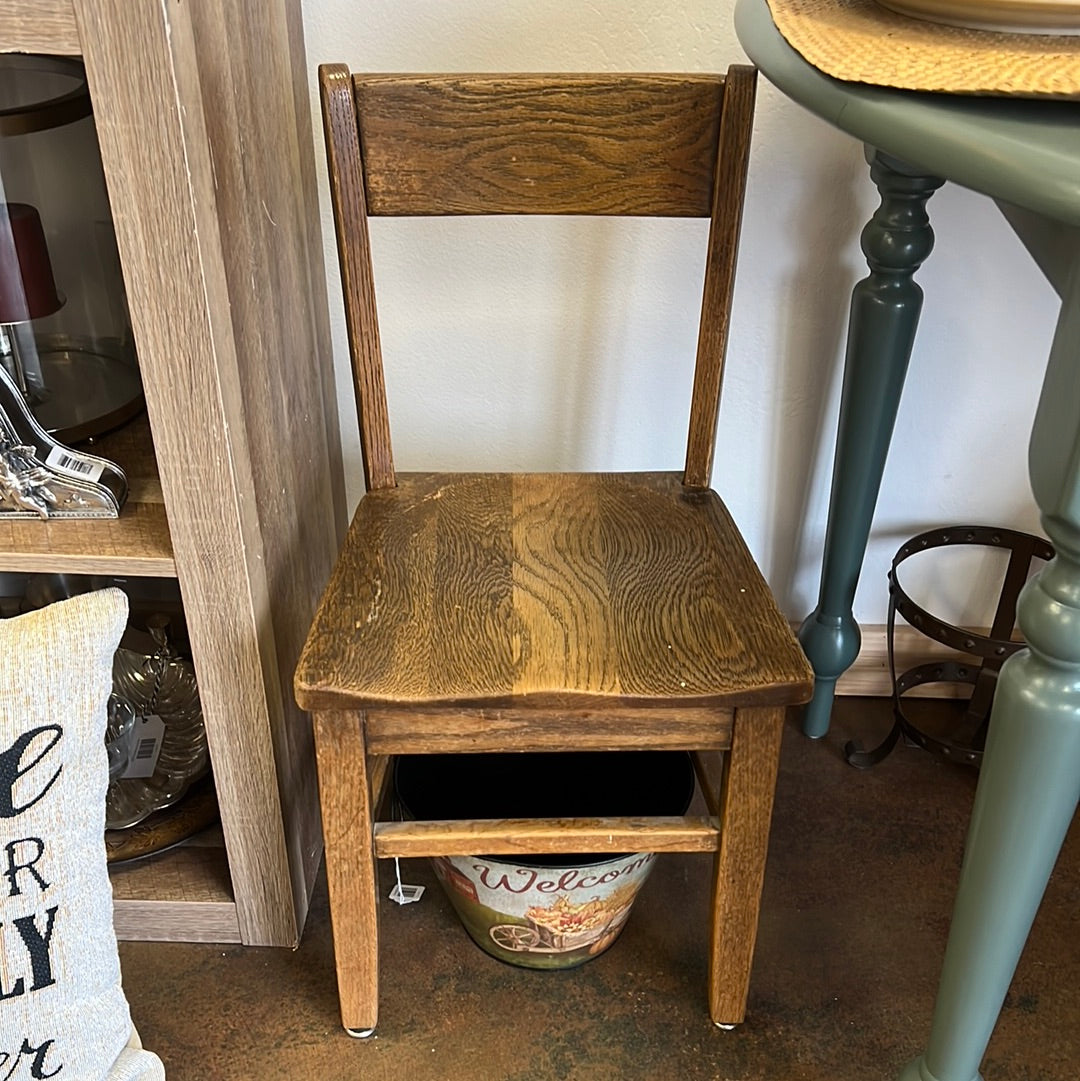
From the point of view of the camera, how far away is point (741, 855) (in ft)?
2.89

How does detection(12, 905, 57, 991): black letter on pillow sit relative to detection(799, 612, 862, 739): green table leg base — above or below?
above

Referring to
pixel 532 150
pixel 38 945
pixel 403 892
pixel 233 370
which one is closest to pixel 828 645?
pixel 403 892

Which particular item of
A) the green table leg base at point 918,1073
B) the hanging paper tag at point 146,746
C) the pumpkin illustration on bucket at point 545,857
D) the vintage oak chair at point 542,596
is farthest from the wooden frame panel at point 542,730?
the hanging paper tag at point 146,746

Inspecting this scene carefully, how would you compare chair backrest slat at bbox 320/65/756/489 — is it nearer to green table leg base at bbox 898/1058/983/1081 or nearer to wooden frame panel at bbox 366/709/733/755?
wooden frame panel at bbox 366/709/733/755

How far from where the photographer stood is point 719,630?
0.83 metres

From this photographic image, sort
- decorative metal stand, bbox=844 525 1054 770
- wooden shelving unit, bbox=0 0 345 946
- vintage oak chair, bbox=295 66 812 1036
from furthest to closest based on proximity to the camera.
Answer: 1. decorative metal stand, bbox=844 525 1054 770
2. vintage oak chair, bbox=295 66 812 1036
3. wooden shelving unit, bbox=0 0 345 946

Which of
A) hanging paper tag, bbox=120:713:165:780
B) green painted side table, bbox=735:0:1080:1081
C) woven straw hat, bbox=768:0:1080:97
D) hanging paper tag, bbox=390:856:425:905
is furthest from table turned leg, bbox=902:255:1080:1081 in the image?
hanging paper tag, bbox=120:713:165:780

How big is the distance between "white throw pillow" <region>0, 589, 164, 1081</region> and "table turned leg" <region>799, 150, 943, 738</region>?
701 mm

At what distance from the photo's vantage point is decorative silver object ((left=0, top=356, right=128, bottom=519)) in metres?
0.86

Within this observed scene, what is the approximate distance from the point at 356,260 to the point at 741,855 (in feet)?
1.89

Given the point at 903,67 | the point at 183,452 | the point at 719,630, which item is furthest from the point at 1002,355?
the point at 183,452

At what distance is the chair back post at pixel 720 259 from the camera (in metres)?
0.88

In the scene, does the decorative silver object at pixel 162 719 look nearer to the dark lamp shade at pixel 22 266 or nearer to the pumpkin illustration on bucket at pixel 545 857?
the pumpkin illustration on bucket at pixel 545 857

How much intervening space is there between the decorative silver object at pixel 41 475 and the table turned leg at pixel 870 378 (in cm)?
68
